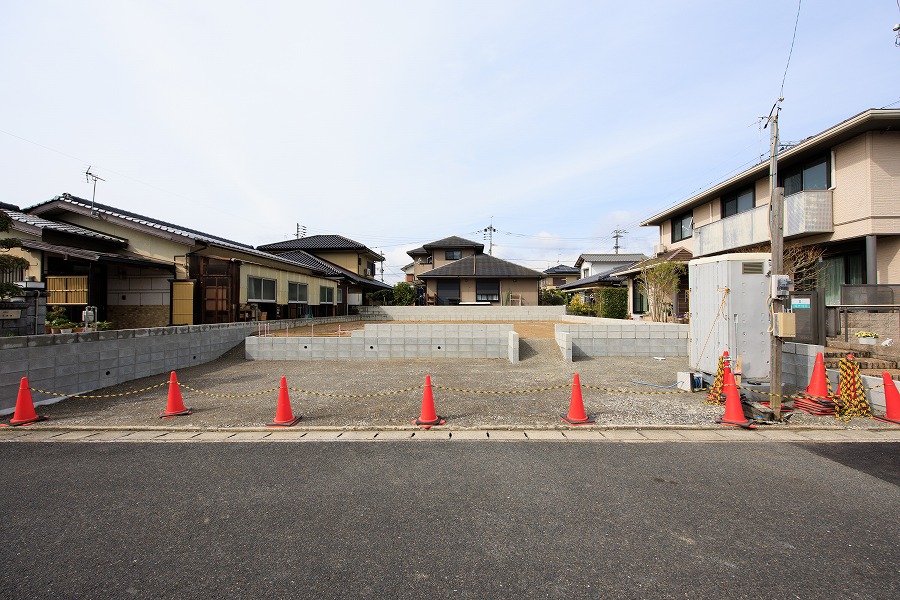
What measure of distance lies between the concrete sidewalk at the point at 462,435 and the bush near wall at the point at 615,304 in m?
16.2

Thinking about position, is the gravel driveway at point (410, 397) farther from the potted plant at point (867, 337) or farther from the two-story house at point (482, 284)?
the two-story house at point (482, 284)

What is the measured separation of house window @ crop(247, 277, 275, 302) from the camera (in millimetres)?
14633

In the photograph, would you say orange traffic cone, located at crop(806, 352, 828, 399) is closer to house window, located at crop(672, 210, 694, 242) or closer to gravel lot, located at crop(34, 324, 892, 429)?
gravel lot, located at crop(34, 324, 892, 429)

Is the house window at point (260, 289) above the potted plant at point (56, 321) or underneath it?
above

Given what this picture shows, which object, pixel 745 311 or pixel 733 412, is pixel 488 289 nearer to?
pixel 745 311

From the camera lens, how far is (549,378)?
9164mm

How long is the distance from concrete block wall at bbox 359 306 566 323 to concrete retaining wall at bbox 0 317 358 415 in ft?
43.3

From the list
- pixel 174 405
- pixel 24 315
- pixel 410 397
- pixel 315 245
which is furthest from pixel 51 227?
pixel 315 245

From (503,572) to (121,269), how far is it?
16.1m

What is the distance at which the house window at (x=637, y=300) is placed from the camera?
21.9 metres

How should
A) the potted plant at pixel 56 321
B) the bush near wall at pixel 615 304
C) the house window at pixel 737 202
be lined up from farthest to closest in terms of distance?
the bush near wall at pixel 615 304
the house window at pixel 737 202
the potted plant at pixel 56 321

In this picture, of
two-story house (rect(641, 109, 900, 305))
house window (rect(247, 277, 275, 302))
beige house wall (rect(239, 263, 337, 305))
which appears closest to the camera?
two-story house (rect(641, 109, 900, 305))

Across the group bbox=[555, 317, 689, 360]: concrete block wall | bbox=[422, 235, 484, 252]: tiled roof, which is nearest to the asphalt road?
bbox=[555, 317, 689, 360]: concrete block wall

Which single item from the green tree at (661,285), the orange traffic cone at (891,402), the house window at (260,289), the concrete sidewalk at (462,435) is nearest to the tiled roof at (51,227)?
the house window at (260,289)
